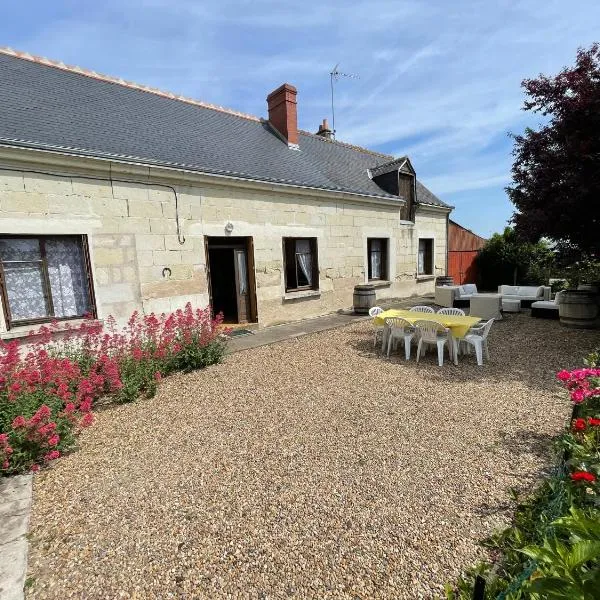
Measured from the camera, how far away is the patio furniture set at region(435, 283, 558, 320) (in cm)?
906

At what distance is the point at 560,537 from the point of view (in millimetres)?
1904

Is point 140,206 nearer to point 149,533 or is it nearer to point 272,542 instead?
point 149,533

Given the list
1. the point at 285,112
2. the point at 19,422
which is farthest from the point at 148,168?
the point at 285,112

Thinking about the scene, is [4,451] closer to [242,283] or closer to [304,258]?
[242,283]

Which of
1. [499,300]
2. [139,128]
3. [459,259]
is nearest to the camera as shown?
[139,128]

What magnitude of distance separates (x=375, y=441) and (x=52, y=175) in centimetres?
643

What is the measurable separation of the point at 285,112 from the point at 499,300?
8.67 metres

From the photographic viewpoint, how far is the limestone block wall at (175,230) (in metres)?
5.68

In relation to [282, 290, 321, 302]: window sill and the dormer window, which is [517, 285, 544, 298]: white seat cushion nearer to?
the dormer window

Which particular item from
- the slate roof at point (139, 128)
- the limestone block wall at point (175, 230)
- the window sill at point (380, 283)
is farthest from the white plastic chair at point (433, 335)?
the window sill at point (380, 283)

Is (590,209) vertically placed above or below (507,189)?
below

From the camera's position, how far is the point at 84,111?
7.26 metres

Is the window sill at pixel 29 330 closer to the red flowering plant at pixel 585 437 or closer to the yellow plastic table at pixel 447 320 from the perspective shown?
the yellow plastic table at pixel 447 320

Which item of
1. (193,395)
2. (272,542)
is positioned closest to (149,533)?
(272,542)
